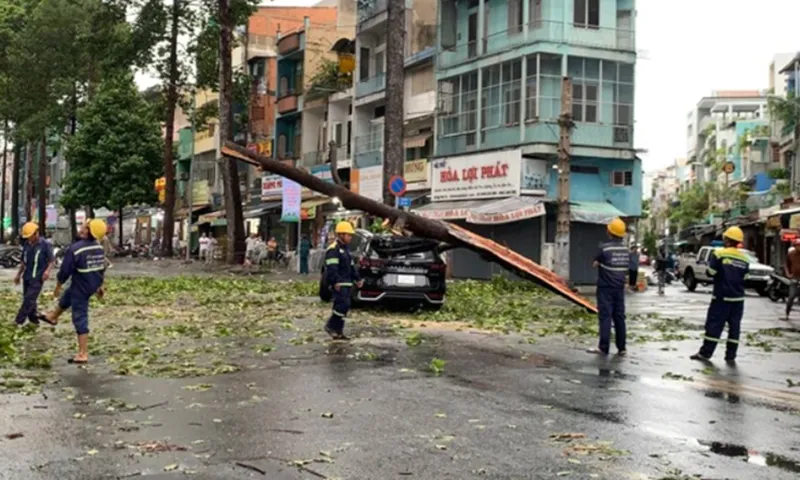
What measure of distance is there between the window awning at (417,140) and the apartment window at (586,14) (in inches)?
352

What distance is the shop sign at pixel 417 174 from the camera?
4111cm

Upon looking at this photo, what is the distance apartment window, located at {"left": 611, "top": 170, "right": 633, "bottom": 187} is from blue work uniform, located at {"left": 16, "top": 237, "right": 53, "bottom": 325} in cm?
2749

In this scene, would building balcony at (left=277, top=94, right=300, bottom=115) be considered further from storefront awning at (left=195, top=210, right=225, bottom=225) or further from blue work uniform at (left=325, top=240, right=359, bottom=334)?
blue work uniform at (left=325, top=240, right=359, bottom=334)

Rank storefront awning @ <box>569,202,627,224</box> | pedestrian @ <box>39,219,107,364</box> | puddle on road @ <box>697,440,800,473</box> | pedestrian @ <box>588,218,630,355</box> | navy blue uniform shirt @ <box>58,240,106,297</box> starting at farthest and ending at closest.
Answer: storefront awning @ <box>569,202,627,224</box> < pedestrian @ <box>588,218,630,355</box> < navy blue uniform shirt @ <box>58,240,106,297</box> < pedestrian @ <box>39,219,107,364</box> < puddle on road @ <box>697,440,800,473</box>

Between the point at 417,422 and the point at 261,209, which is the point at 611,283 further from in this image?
the point at 261,209

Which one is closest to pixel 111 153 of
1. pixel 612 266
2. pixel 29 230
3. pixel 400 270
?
pixel 400 270

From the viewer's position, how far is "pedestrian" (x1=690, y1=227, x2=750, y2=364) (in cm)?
1120

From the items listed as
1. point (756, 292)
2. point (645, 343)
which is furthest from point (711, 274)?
point (756, 292)

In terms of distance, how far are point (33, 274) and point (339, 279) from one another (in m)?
5.14

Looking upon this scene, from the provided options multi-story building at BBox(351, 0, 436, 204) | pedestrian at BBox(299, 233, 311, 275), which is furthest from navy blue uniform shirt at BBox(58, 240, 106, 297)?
multi-story building at BBox(351, 0, 436, 204)

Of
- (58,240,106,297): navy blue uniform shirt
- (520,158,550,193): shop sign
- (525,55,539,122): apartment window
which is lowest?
(58,240,106,297): navy blue uniform shirt

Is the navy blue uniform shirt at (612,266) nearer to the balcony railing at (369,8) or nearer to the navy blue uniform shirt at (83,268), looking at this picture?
the navy blue uniform shirt at (83,268)

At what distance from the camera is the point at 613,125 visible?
36188 millimetres

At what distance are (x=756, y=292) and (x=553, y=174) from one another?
29.5 ft
